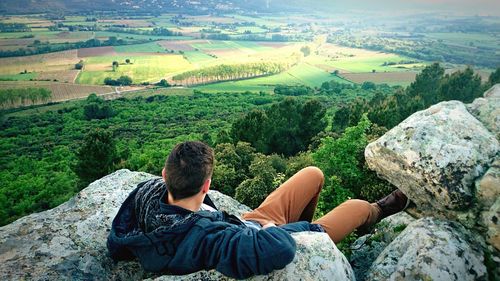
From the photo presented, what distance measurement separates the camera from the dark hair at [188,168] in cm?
447

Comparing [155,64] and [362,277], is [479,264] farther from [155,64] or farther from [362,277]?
[155,64]

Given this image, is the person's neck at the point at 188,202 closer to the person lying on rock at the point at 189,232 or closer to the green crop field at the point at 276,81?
the person lying on rock at the point at 189,232

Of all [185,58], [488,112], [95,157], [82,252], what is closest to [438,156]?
[488,112]

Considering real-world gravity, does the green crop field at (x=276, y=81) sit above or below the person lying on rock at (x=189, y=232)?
below

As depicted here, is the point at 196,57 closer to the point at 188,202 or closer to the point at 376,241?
the point at 376,241

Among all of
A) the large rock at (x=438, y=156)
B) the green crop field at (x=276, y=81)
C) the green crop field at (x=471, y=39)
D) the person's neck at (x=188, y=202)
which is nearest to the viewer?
the person's neck at (x=188, y=202)

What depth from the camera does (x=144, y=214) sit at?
531 centimetres

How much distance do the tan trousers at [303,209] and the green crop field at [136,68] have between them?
12122cm

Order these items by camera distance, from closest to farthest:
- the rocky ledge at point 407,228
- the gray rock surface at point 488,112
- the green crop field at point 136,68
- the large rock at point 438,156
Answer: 1. the rocky ledge at point 407,228
2. the large rock at point 438,156
3. the gray rock surface at point 488,112
4. the green crop field at point 136,68

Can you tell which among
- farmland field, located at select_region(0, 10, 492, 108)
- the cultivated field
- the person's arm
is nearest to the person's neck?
the person's arm

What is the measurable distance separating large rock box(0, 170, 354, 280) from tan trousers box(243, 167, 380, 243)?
1.08 metres

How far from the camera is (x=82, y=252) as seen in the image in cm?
595

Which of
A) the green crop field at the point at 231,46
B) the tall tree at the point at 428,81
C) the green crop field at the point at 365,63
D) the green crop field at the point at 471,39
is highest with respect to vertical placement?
the green crop field at the point at 471,39

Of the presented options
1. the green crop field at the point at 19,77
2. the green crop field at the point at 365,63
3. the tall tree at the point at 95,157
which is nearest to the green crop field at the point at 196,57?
Result: the green crop field at the point at 365,63
